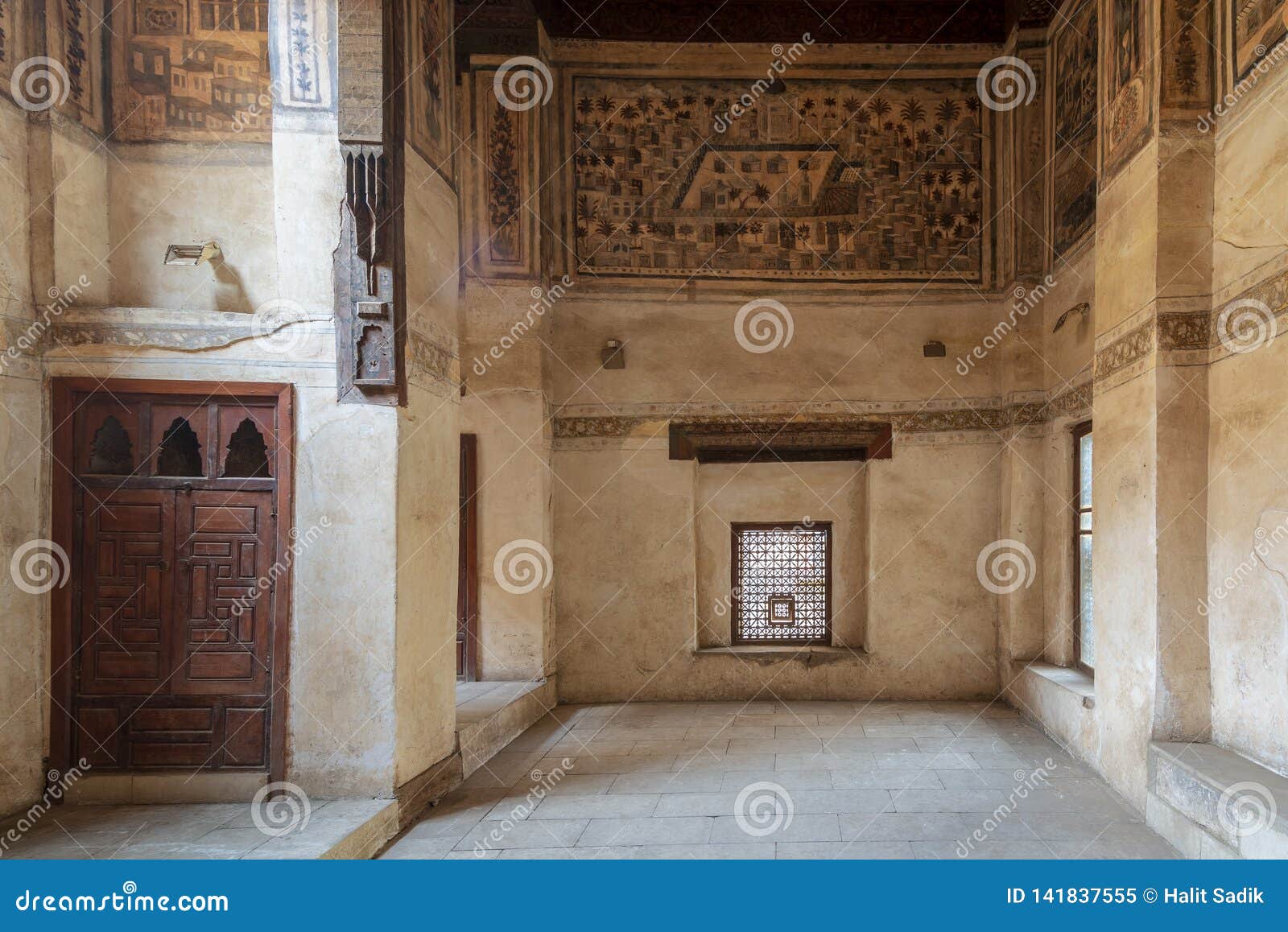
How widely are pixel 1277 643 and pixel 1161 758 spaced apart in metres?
0.78

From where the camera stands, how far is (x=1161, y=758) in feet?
12.9

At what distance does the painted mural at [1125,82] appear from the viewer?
4320mm

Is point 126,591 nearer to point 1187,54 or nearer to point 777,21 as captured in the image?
point 1187,54

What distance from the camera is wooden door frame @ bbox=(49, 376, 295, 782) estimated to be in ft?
13.5

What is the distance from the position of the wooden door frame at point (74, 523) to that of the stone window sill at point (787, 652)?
3790 millimetres

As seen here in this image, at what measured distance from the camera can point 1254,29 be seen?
387 cm

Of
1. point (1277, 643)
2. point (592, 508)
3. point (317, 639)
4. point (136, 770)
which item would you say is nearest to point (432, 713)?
point (317, 639)

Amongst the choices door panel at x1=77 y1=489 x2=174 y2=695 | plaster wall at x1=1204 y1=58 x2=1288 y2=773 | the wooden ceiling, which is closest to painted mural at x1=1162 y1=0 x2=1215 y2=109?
plaster wall at x1=1204 y1=58 x2=1288 y2=773

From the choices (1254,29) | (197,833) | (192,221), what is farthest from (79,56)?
(1254,29)

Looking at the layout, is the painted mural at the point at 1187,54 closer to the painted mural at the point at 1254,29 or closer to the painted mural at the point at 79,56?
the painted mural at the point at 1254,29

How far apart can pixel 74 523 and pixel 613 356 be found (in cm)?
418

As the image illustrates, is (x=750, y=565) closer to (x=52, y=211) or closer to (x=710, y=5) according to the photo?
(x=710, y=5)

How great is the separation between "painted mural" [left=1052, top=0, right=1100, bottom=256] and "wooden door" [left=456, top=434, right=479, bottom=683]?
4.84m

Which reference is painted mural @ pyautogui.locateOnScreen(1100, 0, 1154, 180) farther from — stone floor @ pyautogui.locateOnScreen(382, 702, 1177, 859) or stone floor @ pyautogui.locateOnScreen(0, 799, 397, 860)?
stone floor @ pyautogui.locateOnScreen(0, 799, 397, 860)
